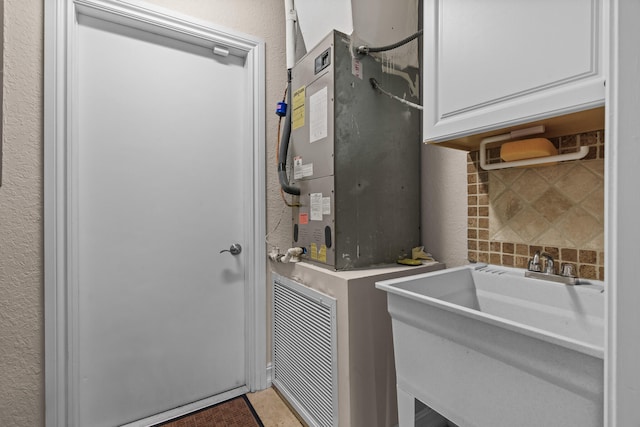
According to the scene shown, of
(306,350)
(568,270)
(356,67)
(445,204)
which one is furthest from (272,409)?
(356,67)

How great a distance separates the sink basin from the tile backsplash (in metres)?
0.09

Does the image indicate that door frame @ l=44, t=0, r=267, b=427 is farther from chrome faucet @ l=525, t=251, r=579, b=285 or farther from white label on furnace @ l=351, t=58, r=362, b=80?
chrome faucet @ l=525, t=251, r=579, b=285

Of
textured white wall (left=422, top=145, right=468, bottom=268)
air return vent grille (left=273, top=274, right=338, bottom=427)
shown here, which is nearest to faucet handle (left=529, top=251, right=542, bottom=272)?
textured white wall (left=422, top=145, right=468, bottom=268)

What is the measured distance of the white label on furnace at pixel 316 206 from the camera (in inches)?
56.2

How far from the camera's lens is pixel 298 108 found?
158 centimetres

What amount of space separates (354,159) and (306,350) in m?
0.89

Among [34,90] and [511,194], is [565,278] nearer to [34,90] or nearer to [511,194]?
[511,194]

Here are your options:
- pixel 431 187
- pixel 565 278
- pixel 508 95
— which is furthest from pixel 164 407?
pixel 508 95

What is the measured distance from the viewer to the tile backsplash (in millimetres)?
988

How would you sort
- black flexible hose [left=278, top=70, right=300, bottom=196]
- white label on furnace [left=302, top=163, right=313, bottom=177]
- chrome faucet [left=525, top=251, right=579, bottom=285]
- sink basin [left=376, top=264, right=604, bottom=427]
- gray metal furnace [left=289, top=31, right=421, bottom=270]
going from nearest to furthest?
sink basin [left=376, top=264, right=604, bottom=427]
chrome faucet [left=525, top=251, right=579, bottom=285]
gray metal furnace [left=289, top=31, right=421, bottom=270]
white label on furnace [left=302, top=163, right=313, bottom=177]
black flexible hose [left=278, top=70, right=300, bottom=196]

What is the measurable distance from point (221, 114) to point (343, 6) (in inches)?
31.7

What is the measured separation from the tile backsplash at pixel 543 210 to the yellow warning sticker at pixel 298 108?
0.80 meters

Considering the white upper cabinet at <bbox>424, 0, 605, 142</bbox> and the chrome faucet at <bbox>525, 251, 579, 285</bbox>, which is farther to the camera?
the chrome faucet at <bbox>525, 251, 579, 285</bbox>

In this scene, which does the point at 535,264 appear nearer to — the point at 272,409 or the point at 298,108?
the point at 298,108
